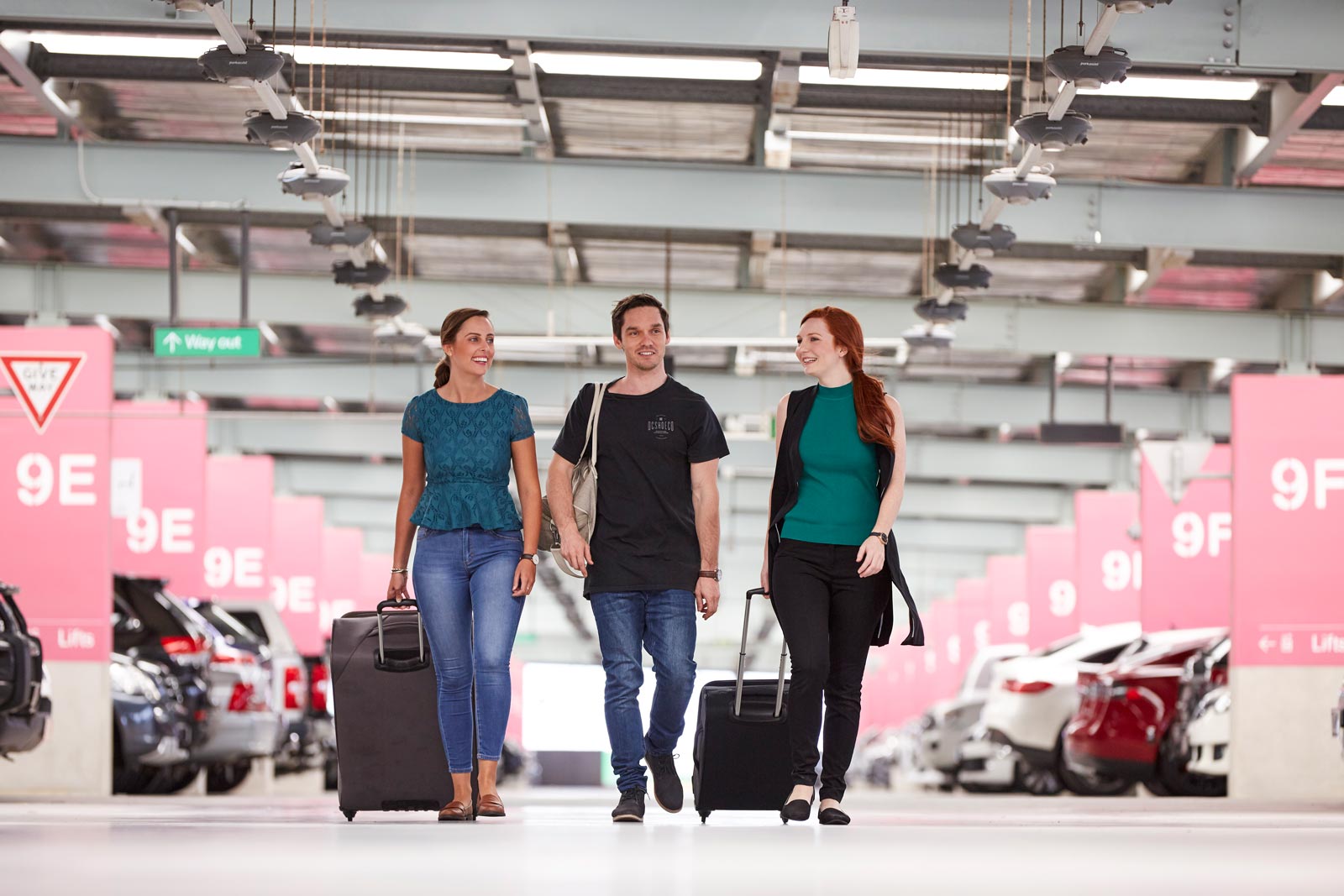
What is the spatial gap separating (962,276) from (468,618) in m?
8.28

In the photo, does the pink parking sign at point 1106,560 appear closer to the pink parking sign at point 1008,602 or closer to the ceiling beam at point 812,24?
the pink parking sign at point 1008,602

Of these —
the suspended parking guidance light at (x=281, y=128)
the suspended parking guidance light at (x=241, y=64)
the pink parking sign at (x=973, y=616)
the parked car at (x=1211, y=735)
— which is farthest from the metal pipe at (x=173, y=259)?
the pink parking sign at (x=973, y=616)

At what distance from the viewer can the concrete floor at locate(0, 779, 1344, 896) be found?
3.37 meters

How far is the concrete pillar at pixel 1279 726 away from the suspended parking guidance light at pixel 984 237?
10.4 ft

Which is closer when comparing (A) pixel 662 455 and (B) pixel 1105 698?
(A) pixel 662 455

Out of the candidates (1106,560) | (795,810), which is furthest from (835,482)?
(1106,560)

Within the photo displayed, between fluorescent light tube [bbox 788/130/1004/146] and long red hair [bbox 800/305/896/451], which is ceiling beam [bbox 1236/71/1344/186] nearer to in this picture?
fluorescent light tube [bbox 788/130/1004/146]

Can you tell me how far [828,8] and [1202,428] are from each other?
46.1ft

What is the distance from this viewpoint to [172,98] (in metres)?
13.6

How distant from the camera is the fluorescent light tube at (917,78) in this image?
11938 mm

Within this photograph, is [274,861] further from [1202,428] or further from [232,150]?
[1202,428]

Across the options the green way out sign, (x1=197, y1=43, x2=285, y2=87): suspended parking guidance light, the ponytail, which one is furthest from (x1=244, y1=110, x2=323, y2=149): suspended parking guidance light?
the green way out sign

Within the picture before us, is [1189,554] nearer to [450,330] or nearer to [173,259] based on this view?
[173,259]

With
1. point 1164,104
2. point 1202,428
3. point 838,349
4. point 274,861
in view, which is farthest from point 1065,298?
point 274,861
